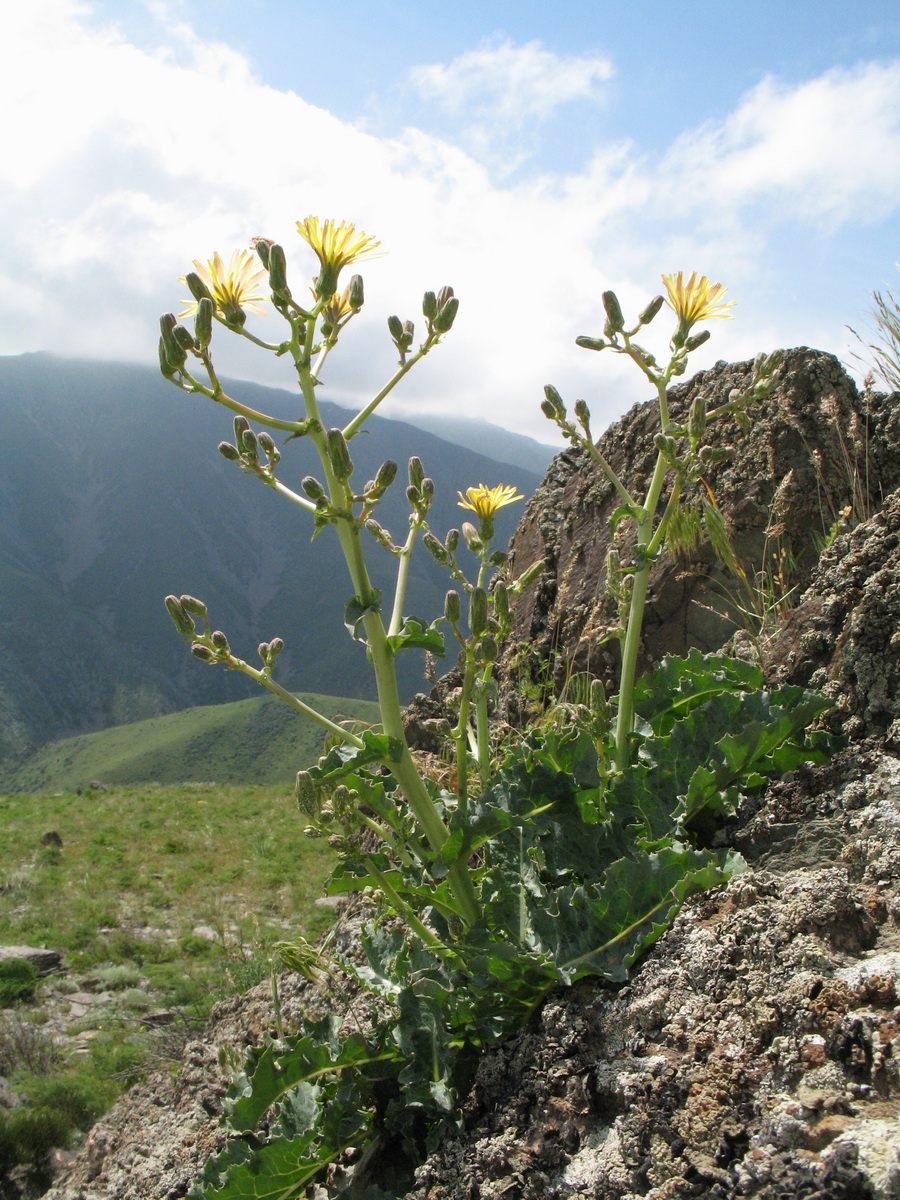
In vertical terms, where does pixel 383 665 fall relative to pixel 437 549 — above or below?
below

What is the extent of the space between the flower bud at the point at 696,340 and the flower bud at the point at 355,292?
1.13 metres

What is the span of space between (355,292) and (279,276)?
0.96ft

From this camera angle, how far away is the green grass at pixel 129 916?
345 inches

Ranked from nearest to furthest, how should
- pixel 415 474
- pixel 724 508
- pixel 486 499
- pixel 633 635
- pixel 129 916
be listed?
pixel 415 474 → pixel 633 635 → pixel 486 499 → pixel 724 508 → pixel 129 916

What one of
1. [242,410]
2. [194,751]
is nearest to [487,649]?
[242,410]

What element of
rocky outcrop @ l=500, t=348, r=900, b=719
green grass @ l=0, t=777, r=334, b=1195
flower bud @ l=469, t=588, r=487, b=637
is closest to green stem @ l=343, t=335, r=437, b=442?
flower bud @ l=469, t=588, r=487, b=637

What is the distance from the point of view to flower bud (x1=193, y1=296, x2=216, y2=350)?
2.11 metres

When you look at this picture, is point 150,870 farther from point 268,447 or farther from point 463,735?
point 268,447

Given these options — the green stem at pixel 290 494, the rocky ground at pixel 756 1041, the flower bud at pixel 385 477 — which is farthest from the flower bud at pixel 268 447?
the rocky ground at pixel 756 1041

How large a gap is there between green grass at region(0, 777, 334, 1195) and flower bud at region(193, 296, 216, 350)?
390 centimetres

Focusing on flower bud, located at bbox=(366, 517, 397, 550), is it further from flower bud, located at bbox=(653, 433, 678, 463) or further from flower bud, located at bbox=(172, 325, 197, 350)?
flower bud, located at bbox=(653, 433, 678, 463)

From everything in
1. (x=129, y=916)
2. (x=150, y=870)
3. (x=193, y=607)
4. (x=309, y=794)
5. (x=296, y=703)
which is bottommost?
(x=150, y=870)

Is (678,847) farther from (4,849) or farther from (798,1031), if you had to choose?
(4,849)

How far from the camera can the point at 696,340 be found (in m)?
2.67
